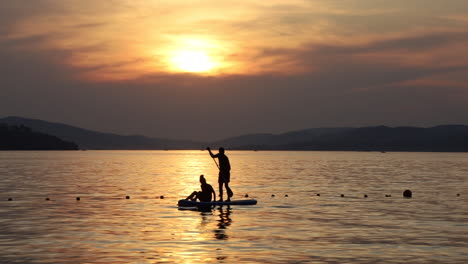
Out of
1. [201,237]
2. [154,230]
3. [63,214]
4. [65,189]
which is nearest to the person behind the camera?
[201,237]

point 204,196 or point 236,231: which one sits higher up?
point 204,196

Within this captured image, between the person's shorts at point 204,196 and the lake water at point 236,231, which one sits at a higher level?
the person's shorts at point 204,196

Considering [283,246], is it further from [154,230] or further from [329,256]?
[154,230]

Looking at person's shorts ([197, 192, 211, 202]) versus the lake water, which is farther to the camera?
person's shorts ([197, 192, 211, 202])

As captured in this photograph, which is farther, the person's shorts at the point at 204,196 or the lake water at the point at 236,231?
the person's shorts at the point at 204,196

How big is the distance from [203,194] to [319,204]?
6.89 metres

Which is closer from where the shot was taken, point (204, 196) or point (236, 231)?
point (236, 231)

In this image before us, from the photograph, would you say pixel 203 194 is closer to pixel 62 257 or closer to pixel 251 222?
pixel 251 222

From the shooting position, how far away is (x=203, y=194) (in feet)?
122

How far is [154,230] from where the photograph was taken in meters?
26.2

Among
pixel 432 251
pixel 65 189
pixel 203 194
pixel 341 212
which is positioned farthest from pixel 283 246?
pixel 65 189

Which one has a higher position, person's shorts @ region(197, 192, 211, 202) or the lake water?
person's shorts @ region(197, 192, 211, 202)

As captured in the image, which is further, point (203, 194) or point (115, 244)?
point (203, 194)

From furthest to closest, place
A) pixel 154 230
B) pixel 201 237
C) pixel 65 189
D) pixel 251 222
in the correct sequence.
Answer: pixel 65 189
pixel 251 222
pixel 154 230
pixel 201 237
